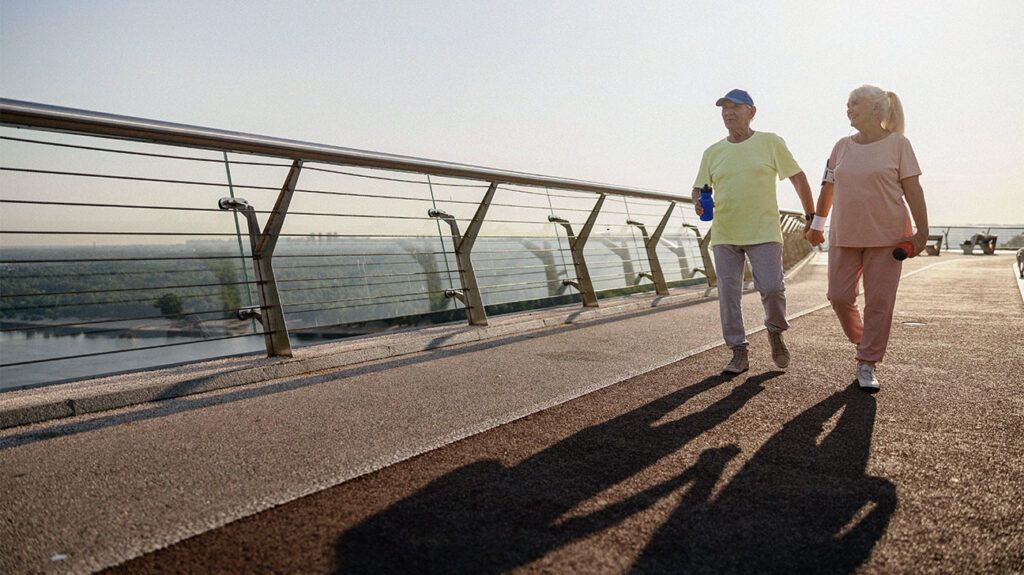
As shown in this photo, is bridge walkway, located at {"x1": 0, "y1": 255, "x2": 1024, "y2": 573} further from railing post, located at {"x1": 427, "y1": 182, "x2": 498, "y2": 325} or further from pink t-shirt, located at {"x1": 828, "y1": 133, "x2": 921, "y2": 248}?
railing post, located at {"x1": 427, "y1": 182, "x2": 498, "y2": 325}

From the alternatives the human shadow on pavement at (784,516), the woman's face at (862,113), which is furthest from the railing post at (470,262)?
the human shadow on pavement at (784,516)

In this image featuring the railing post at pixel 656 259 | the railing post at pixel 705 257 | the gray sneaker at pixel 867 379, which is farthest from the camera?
the railing post at pixel 705 257

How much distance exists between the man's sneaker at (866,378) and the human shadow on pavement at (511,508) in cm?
140

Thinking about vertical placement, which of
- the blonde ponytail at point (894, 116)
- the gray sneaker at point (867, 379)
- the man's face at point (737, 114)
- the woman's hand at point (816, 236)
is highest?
the man's face at point (737, 114)

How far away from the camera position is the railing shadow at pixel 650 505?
170 centimetres

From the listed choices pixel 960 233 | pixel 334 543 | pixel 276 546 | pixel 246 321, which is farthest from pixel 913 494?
pixel 960 233

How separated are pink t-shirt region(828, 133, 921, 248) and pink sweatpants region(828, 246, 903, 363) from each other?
13 cm

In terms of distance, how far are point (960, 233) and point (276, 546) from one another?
51.6m

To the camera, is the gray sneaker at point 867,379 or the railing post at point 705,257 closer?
the gray sneaker at point 867,379

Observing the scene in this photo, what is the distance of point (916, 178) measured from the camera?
12.9ft

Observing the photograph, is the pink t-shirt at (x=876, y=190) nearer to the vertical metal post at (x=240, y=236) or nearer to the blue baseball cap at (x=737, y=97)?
the blue baseball cap at (x=737, y=97)

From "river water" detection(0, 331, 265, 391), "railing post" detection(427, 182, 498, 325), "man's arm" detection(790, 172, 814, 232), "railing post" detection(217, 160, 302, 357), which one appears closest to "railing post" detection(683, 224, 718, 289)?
"railing post" detection(427, 182, 498, 325)

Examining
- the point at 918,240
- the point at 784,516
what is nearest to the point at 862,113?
the point at 918,240

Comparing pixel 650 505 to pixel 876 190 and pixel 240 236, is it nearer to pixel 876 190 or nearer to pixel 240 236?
pixel 876 190
